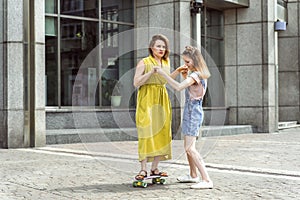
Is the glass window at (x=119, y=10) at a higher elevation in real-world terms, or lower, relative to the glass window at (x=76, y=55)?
higher

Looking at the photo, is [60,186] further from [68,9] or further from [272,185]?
[68,9]

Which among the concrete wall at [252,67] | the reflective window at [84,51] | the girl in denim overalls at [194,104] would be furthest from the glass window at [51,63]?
the girl in denim overalls at [194,104]

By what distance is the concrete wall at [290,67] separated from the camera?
22.3 meters

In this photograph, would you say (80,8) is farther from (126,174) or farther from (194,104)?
(194,104)

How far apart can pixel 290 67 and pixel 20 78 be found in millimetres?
14101

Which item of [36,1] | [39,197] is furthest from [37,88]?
[39,197]

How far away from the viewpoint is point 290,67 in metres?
22.5

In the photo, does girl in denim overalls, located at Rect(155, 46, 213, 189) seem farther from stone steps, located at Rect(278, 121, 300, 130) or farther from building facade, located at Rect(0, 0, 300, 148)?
stone steps, located at Rect(278, 121, 300, 130)

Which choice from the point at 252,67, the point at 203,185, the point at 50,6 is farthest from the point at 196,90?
the point at 252,67

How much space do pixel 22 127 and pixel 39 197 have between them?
6394 millimetres

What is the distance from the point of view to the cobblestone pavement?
19.4 ft

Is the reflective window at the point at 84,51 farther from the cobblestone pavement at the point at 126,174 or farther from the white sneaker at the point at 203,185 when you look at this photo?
the white sneaker at the point at 203,185

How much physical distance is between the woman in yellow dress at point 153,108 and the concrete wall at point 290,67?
16780 mm

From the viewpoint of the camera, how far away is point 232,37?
18625 millimetres
